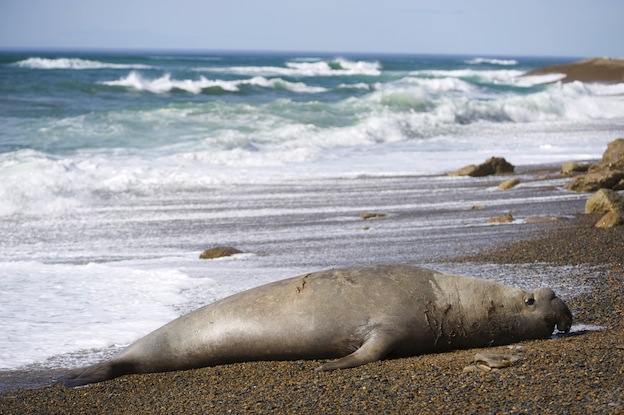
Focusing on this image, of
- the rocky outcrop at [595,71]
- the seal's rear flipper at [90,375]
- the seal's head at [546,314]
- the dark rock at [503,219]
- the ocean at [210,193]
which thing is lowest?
the ocean at [210,193]

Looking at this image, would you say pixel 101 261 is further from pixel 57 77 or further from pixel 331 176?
pixel 57 77

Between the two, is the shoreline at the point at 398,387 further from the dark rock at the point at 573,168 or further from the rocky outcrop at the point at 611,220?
the dark rock at the point at 573,168

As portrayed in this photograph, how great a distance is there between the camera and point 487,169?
15.0 meters

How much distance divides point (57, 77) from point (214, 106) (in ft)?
51.1

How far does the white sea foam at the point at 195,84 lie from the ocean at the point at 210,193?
7812 millimetres

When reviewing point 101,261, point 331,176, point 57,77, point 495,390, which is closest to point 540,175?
point 331,176

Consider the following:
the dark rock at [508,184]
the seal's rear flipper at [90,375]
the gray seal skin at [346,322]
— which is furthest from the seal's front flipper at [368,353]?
the dark rock at [508,184]

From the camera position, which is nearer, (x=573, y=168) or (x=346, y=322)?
(x=346, y=322)

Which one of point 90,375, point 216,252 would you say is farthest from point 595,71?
point 90,375

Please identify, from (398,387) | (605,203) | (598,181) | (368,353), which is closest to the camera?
(398,387)

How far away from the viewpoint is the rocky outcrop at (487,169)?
48.8 ft

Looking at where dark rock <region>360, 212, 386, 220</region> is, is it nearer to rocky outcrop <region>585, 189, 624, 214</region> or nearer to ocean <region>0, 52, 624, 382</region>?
ocean <region>0, 52, 624, 382</region>

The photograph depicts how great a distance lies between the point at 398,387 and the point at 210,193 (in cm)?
978

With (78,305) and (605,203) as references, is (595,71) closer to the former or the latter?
(605,203)
